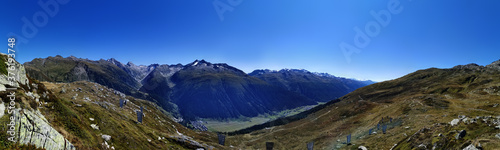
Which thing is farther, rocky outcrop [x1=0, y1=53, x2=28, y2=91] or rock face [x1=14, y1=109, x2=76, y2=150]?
rocky outcrop [x1=0, y1=53, x2=28, y2=91]

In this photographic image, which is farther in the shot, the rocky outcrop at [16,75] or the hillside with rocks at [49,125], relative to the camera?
the rocky outcrop at [16,75]

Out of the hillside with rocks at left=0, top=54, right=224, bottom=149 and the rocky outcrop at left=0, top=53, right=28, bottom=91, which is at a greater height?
the rocky outcrop at left=0, top=53, right=28, bottom=91

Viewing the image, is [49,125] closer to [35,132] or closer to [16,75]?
[35,132]

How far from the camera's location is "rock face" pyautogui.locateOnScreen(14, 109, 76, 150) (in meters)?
17.8

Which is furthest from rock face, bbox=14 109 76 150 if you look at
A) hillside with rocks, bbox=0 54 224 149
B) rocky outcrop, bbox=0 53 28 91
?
rocky outcrop, bbox=0 53 28 91

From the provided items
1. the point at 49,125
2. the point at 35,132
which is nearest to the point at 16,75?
the point at 49,125

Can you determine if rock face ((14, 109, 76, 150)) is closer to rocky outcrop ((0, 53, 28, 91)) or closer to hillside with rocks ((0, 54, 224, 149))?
hillside with rocks ((0, 54, 224, 149))

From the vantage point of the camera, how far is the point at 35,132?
1909 centimetres

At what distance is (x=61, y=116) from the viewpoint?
28.0 meters

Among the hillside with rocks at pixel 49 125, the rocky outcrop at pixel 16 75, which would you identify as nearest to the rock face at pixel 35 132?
the hillside with rocks at pixel 49 125

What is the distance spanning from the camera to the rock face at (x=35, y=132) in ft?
58.4

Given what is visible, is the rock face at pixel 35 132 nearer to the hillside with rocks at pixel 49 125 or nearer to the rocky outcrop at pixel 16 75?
the hillside with rocks at pixel 49 125

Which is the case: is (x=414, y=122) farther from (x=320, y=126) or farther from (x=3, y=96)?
(x=3, y=96)

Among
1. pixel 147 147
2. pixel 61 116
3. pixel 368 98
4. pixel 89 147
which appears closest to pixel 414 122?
pixel 147 147
